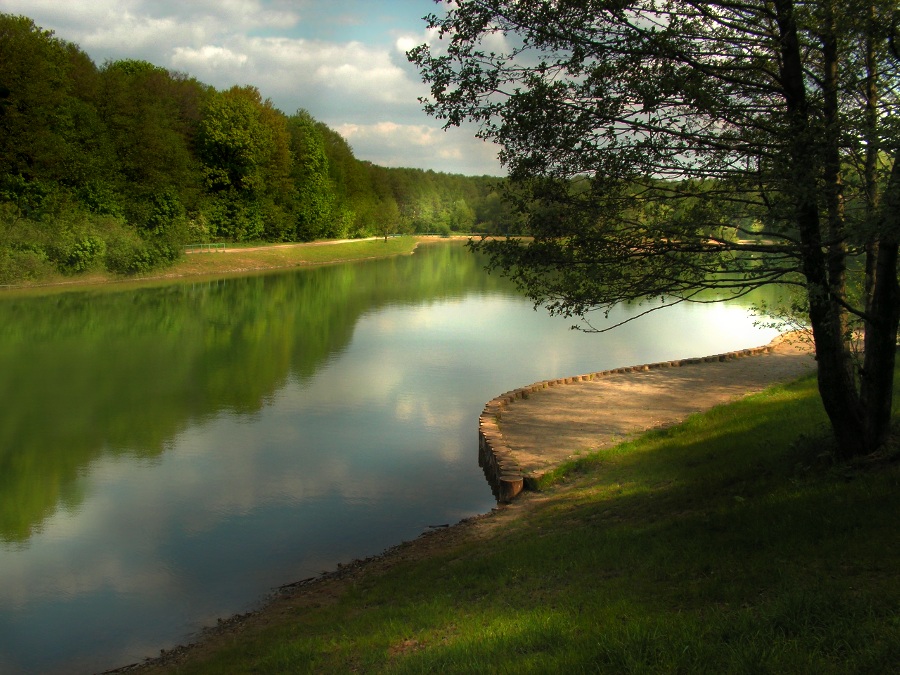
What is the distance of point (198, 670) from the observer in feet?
17.8

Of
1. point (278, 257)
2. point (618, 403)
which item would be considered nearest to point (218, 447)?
point (618, 403)

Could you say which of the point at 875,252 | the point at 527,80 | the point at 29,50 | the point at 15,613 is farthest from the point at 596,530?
the point at 29,50

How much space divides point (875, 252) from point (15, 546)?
9.22 metres

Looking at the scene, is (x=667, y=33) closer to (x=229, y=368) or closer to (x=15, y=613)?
(x=15, y=613)

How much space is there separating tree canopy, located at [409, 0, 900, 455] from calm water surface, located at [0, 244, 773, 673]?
425 cm

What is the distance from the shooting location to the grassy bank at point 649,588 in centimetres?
367

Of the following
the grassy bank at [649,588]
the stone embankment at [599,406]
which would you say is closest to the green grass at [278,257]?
the stone embankment at [599,406]

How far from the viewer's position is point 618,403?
42.5 ft

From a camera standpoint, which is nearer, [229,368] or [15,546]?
[15,546]

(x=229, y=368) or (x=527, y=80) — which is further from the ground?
(x=527, y=80)

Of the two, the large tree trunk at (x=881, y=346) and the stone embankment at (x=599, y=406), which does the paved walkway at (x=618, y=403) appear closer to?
the stone embankment at (x=599, y=406)

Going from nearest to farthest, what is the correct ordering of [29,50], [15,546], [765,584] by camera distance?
[765,584], [15,546], [29,50]

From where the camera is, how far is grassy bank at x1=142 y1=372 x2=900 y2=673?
3.67 m

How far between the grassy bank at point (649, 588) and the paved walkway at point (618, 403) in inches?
85.9
